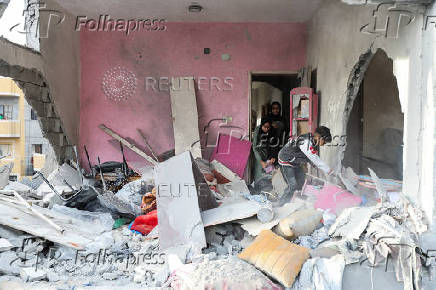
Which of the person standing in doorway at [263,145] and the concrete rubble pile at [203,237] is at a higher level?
the person standing in doorway at [263,145]

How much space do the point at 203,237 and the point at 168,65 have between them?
4.78m

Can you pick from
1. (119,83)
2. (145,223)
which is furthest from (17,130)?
(145,223)

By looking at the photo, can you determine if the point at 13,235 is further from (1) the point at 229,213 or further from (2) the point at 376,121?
(2) the point at 376,121

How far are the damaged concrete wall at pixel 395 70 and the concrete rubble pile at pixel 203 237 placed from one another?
37cm

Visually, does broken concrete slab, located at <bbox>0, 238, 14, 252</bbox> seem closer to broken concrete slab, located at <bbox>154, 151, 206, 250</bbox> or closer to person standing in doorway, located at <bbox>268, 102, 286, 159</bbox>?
broken concrete slab, located at <bbox>154, 151, 206, 250</bbox>

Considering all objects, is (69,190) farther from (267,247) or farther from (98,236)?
(267,247)

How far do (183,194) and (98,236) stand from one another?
45.5 inches

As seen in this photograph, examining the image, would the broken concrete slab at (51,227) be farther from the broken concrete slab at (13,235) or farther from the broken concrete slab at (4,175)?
the broken concrete slab at (4,175)

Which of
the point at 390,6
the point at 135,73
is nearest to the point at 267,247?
the point at 390,6

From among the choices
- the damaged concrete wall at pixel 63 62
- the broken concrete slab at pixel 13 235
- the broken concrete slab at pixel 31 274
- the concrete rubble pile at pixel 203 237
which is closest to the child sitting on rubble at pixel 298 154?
the concrete rubble pile at pixel 203 237

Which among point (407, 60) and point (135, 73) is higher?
point (135, 73)

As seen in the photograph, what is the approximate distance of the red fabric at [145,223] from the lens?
465 cm

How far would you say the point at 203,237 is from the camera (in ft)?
12.8

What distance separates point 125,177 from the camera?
7.17m
